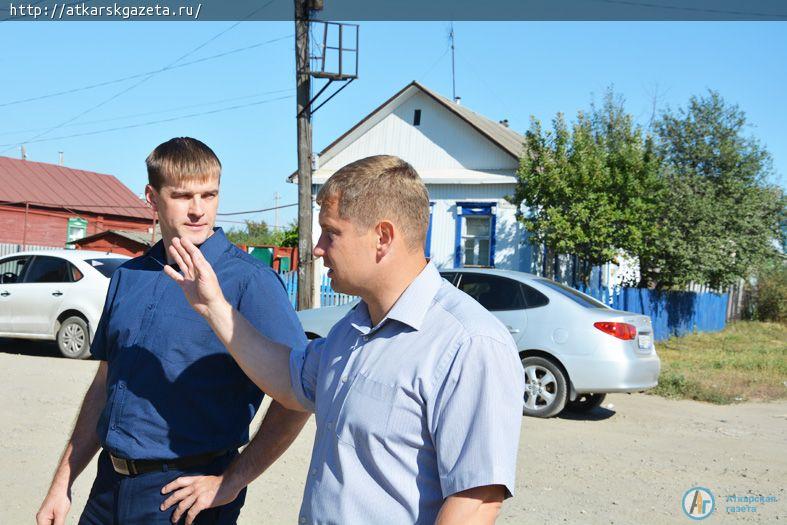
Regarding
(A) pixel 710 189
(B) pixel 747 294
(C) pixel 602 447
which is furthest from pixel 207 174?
(B) pixel 747 294

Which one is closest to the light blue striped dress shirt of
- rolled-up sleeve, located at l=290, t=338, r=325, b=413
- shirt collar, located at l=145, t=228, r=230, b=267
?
rolled-up sleeve, located at l=290, t=338, r=325, b=413

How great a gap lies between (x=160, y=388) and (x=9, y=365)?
1027 centimetres

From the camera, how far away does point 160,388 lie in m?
2.63

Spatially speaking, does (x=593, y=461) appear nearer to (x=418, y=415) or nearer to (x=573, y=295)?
(x=573, y=295)

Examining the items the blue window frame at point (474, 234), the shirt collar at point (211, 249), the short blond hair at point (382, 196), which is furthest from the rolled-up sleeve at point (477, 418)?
the blue window frame at point (474, 234)

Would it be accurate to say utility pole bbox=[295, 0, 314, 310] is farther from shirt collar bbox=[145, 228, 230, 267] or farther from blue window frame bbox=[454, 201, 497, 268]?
shirt collar bbox=[145, 228, 230, 267]

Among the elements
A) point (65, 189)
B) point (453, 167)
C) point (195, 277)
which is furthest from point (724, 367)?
point (65, 189)

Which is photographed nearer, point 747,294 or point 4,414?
point 4,414

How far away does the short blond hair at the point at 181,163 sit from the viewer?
2.79 meters

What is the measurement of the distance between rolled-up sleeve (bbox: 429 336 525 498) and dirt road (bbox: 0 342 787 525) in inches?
156

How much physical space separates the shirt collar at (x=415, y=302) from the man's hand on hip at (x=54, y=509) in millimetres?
1416

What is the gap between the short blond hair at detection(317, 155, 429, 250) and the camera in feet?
6.81

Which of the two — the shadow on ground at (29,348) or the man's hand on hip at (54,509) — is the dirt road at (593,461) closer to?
the shadow on ground at (29,348)

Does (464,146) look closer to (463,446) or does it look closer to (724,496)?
(724,496)
